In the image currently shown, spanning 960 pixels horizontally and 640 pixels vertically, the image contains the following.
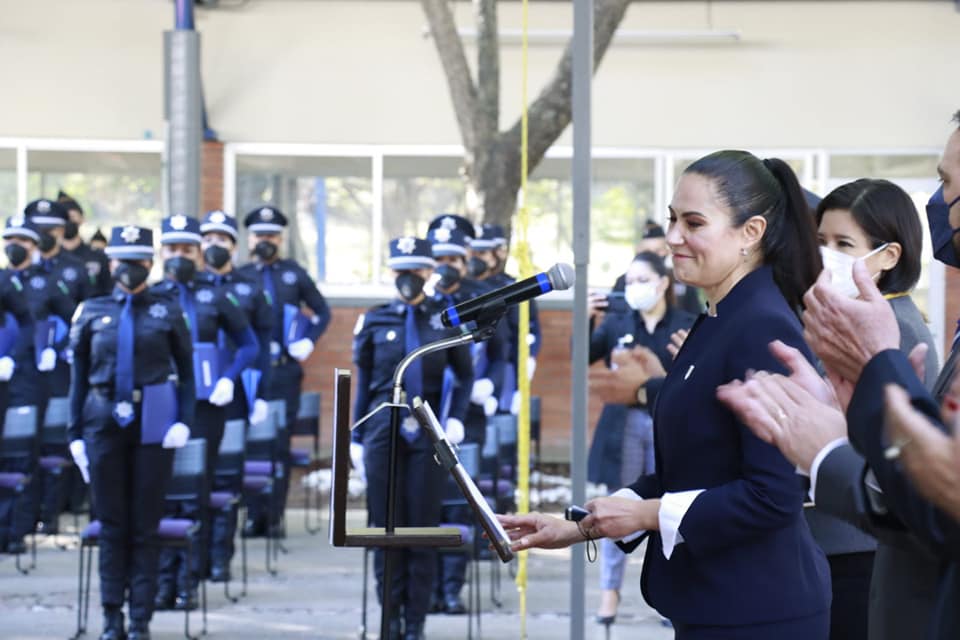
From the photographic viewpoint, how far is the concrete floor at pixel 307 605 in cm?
801

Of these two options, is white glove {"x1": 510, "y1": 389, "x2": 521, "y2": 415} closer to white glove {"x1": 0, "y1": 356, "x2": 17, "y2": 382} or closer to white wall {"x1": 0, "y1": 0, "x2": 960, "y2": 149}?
white glove {"x1": 0, "y1": 356, "x2": 17, "y2": 382}

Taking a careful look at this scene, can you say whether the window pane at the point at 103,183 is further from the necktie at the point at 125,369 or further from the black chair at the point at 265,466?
the necktie at the point at 125,369

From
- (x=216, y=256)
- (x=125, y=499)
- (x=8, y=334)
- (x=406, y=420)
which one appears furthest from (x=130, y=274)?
(x=8, y=334)

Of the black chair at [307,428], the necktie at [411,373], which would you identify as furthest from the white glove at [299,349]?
the necktie at [411,373]

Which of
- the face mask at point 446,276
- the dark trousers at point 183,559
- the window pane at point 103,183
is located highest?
the window pane at point 103,183

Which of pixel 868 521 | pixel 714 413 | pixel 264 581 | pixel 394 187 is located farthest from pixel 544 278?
pixel 394 187

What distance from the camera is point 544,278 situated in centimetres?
339

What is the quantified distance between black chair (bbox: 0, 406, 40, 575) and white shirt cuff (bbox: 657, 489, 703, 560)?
728 centimetres

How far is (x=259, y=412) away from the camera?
33.1ft

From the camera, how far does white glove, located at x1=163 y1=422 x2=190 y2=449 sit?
24.1 ft

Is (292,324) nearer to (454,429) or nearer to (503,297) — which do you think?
(454,429)

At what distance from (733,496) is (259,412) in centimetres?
734

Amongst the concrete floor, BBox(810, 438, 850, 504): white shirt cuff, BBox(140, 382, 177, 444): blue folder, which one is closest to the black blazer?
BBox(810, 438, 850, 504): white shirt cuff

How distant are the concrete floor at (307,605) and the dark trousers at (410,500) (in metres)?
0.59
